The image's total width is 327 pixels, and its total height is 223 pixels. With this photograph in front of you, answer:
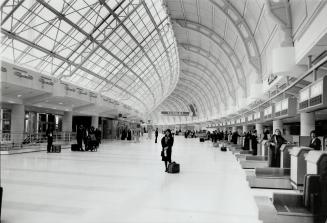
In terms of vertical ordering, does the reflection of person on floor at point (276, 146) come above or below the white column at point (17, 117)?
below

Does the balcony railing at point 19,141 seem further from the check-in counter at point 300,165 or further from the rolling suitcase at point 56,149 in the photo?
the check-in counter at point 300,165

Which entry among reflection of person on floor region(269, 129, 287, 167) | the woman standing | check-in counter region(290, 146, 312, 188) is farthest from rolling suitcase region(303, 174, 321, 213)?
the woman standing

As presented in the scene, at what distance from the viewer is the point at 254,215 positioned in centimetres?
673

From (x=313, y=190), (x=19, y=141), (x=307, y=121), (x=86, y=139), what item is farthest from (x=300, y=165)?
(x=19, y=141)

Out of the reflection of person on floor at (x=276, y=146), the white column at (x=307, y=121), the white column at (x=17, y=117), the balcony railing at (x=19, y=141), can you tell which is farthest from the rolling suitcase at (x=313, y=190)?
the white column at (x=17, y=117)

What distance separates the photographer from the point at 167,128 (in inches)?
727

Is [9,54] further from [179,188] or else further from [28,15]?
[179,188]

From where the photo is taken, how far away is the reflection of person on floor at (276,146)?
1323 cm

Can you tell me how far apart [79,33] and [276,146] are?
22.1 metres

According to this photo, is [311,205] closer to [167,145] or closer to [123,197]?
[123,197]

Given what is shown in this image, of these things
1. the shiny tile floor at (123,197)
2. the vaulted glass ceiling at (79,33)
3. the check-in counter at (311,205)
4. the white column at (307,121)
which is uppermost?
the vaulted glass ceiling at (79,33)

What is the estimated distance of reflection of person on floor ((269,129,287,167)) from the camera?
13234mm

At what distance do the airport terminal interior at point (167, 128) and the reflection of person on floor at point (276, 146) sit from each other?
0.05m

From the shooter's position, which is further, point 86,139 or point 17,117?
point 17,117
